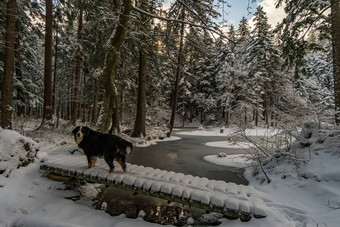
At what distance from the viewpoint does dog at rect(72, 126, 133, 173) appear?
4.31 meters

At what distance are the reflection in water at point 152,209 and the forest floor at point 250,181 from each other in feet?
0.78

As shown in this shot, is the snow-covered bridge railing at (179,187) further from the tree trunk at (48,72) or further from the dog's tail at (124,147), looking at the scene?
the tree trunk at (48,72)

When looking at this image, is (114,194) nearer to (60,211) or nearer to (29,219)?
(60,211)

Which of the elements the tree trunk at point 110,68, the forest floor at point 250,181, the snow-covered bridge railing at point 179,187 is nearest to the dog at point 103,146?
the snow-covered bridge railing at point 179,187

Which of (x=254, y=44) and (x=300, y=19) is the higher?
(x=254, y=44)

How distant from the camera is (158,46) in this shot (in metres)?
14.0

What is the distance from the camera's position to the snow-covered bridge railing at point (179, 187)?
320cm

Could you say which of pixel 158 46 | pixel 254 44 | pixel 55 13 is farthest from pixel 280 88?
pixel 55 13

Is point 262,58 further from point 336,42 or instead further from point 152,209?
point 152,209

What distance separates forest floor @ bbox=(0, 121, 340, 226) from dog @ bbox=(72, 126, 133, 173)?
40.6 inches

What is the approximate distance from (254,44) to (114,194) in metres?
30.5

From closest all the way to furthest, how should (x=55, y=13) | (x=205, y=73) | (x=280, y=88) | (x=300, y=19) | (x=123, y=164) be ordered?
(x=123, y=164) < (x=300, y=19) < (x=55, y=13) < (x=280, y=88) < (x=205, y=73)

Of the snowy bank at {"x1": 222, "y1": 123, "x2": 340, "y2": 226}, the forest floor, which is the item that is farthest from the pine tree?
the forest floor


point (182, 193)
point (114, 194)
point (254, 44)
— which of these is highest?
point (254, 44)
